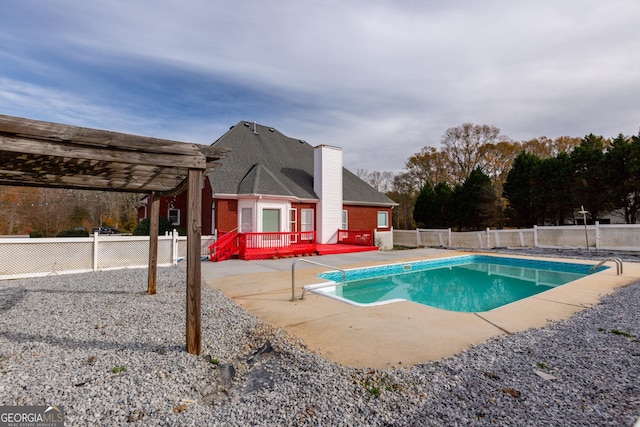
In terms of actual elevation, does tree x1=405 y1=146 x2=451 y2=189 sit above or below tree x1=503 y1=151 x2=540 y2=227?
above

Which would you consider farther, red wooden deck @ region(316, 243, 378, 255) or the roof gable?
red wooden deck @ region(316, 243, 378, 255)

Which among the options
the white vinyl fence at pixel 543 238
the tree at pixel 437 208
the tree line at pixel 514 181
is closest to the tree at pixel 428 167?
the tree line at pixel 514 181

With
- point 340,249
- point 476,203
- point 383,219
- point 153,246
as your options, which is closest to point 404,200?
point 476,203

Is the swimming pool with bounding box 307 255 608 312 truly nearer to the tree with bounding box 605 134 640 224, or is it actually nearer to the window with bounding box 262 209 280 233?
the window with bounding box 262 209 280 233

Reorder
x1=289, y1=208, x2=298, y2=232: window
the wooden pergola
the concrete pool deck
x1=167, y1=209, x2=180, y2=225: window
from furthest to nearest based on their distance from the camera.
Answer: x1=167, y1=209, x2=180, y2=225: window
x1=289, y1=208, x2=298, y2=232: window
the concrete pool deck
the wooden pergola

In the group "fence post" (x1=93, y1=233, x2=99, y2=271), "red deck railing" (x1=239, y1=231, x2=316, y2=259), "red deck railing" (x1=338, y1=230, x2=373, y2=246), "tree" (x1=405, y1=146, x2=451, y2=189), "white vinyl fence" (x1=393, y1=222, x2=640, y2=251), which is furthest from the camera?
"tree" (x1=405, y1=146, x2=451, y2=189)

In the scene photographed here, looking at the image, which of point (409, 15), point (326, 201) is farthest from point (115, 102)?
point (409, 15)

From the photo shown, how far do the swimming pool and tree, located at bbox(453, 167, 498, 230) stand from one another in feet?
42.7

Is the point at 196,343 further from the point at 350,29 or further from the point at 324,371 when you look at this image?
the point at 350,29

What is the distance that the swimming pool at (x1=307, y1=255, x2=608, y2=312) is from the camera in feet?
29.4

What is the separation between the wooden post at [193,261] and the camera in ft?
12.3

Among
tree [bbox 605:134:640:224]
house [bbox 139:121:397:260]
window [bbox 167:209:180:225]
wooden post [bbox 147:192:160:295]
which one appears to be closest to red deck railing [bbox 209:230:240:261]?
house [bbox 139:121:397:260]

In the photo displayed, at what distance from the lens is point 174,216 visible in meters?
19.2

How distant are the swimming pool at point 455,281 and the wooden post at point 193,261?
3962 millimetres
